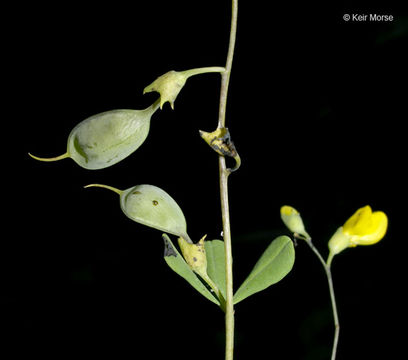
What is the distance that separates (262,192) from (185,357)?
1.66 ft

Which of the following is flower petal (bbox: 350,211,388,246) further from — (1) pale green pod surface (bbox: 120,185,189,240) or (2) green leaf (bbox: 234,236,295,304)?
(1) pale green pod surface (bbox: 120,185,189,240)

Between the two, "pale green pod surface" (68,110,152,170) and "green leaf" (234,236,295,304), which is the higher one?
"pale green pod surface" (68,110,152,170)

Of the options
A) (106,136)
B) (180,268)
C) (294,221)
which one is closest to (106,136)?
(106,136)

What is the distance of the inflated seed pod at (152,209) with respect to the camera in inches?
29.7

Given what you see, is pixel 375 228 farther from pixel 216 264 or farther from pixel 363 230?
pixel 216 264

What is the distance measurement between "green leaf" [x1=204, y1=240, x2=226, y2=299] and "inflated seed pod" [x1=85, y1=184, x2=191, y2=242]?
15cm

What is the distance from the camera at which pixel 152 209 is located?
2.48 ft

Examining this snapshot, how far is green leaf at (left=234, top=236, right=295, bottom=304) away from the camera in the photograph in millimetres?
835

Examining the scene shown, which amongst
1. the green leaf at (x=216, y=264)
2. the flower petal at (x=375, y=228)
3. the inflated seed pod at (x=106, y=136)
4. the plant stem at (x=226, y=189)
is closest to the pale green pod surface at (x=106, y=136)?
the inflated seed pod at (x=106, y=136)

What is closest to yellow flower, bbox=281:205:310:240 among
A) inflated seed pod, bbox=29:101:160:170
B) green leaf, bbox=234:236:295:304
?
green leaf, bbox=234:236:295:304

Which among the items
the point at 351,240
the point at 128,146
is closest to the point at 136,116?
the point at 128,146

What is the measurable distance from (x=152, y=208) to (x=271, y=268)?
0.70 ft

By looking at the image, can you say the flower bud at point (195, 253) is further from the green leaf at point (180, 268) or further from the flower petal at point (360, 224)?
the flower petal at point (360, 224)

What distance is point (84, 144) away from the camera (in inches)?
29.0
